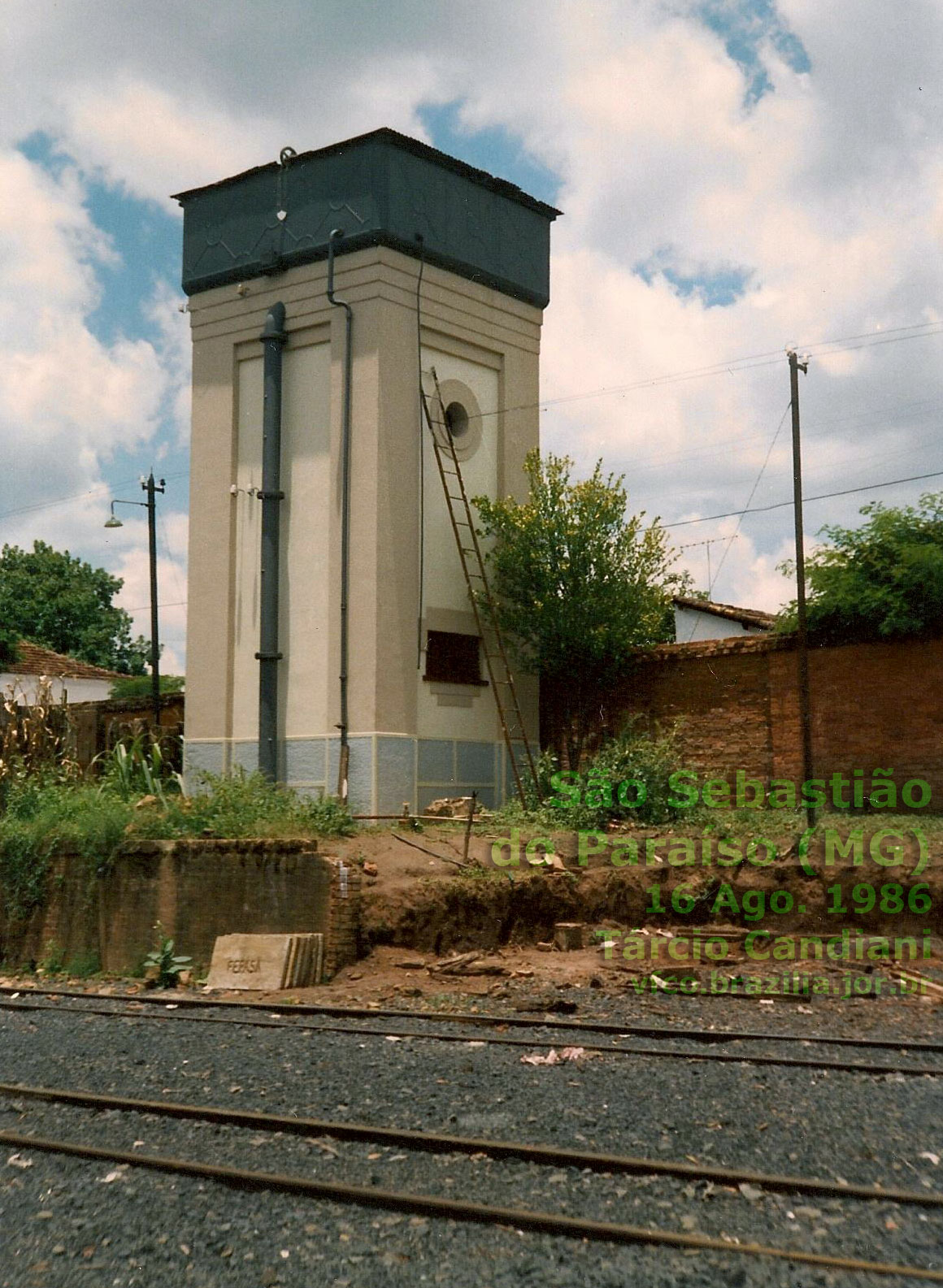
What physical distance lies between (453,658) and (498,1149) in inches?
560

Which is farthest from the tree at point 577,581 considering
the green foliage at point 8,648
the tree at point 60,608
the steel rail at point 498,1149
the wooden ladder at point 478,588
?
the tree at point 60,608

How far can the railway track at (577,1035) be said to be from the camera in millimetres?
8719

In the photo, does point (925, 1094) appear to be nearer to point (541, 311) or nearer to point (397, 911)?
point (397, 911)

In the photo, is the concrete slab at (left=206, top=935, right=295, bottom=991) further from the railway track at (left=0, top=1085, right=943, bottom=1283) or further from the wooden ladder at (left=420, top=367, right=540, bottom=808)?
the wooden ladder at (left=420, top=367, right=540, bottom=808)

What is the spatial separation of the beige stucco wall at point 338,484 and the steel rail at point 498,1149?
453 inches

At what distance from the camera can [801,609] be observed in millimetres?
17719

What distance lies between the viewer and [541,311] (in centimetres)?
2278

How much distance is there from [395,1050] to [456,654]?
37.6 feet

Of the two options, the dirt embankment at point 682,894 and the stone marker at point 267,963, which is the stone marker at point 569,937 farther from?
the stone marker at point 267,963

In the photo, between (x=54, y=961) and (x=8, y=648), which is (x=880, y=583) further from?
(x=8, y=648)

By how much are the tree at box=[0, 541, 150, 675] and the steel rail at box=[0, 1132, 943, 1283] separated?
4983 cm

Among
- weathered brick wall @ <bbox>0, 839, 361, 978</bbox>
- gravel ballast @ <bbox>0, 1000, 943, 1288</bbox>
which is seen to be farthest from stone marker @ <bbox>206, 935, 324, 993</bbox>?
gravel ballast @ <bbox>0, 1000, 943, 1288</bbox>

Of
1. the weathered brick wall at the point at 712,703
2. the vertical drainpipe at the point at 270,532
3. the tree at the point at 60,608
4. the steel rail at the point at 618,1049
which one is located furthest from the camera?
the tree at the point at 60,608

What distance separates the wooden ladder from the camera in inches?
808
